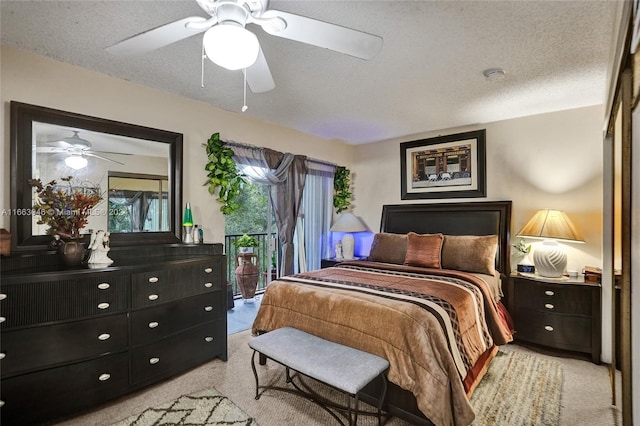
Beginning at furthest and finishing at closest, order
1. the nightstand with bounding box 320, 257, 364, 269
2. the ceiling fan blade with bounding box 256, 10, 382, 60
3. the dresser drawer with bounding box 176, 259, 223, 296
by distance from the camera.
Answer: the nightstand with bounding box 320, 257, 364, 269
the dresser drawer with bounding box 176, 259, 223, 296
the ceiling fan blade with bounding box 256, 10, 382, 60

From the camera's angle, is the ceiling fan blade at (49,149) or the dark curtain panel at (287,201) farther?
the dark curtain panel at (287,201)

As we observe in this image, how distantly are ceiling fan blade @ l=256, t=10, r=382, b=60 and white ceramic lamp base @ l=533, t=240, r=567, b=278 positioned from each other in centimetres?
282

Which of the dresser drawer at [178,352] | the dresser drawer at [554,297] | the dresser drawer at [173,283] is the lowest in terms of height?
the dresser drawer at [178,352]

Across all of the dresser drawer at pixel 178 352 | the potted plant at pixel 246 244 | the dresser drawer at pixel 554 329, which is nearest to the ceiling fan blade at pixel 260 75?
the dresser drawer at pixel 178 352

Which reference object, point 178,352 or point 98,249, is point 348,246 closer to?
point 178,352

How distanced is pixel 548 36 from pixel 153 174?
10.6ft

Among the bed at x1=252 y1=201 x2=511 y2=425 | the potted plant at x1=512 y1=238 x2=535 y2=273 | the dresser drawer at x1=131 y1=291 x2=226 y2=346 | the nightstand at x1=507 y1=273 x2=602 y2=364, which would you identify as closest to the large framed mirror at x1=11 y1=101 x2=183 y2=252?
the dresser drawer at x1=131 y1=291 x2=226 y2=346

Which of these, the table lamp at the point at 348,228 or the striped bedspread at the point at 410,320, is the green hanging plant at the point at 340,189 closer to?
the table lamp at the point at 348,228

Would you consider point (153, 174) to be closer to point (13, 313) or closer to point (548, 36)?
point (13, 313)

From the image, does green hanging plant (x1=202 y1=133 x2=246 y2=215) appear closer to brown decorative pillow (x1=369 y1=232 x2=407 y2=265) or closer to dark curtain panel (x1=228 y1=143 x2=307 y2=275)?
dark curtain panel (x1=228 y1=143 x2=307 y2=275)

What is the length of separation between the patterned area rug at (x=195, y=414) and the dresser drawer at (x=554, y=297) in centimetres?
277

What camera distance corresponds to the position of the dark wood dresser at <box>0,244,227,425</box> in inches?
73.8

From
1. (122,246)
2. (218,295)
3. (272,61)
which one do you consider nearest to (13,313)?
(122,246)

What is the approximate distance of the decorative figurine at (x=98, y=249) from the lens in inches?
91.4
